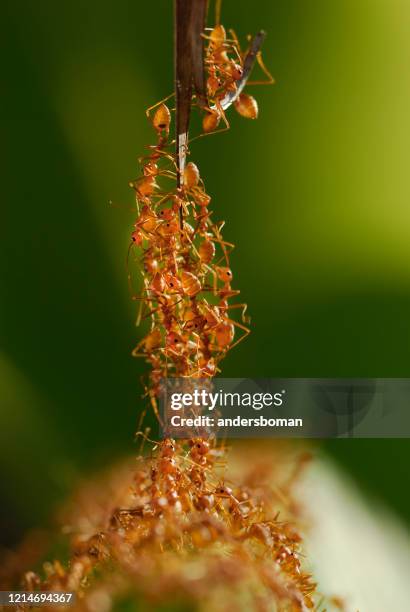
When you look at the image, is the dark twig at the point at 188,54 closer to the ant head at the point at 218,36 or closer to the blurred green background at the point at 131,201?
the ant head at the point at 218,36

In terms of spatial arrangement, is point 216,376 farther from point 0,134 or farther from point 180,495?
point 0,134

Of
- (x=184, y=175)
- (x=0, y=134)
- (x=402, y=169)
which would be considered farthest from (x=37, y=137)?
(x=402, y=169)

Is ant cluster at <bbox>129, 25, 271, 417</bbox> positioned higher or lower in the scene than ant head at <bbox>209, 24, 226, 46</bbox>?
lower

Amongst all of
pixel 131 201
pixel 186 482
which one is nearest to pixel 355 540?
pixel 186 482

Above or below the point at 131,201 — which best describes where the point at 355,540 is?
below

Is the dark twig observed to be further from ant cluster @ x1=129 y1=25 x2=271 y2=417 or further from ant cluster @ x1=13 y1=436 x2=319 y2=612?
ant cluster @ x1=13 y1=436 x2=319 y2=612

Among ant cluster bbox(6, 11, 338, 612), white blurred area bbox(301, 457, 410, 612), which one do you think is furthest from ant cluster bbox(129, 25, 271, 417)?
white blurred area bbox(301, 457, 410, 612)

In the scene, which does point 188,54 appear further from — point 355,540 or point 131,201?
point 355,540
